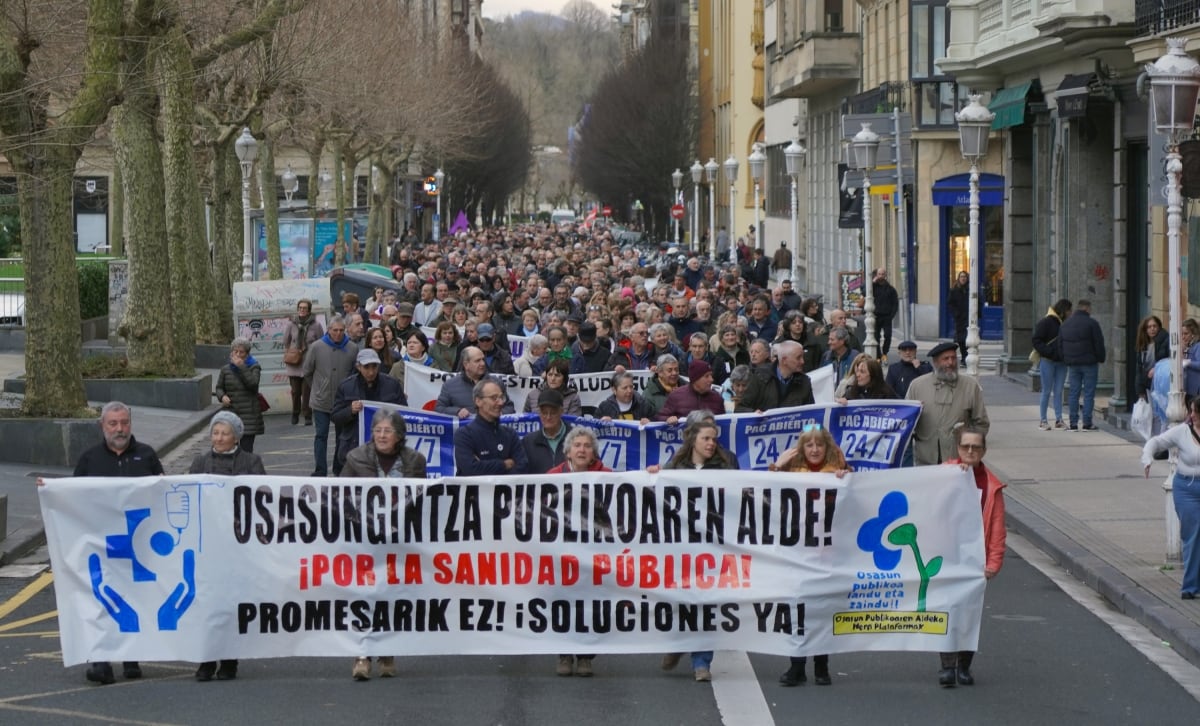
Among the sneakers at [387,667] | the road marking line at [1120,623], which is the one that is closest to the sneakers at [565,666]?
the sneakers at [387,667]

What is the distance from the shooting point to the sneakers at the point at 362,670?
412 inches

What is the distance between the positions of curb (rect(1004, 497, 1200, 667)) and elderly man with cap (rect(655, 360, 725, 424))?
285 centimetres

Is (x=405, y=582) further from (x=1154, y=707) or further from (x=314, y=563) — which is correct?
(x=1154, y=707)

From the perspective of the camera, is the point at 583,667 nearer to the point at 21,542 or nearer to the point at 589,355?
the point at 21,542

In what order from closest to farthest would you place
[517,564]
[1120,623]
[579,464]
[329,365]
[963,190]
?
[517,564] → [579,464] → [1120,623] → [329,365] → [963,190]

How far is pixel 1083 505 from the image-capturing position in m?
17.0

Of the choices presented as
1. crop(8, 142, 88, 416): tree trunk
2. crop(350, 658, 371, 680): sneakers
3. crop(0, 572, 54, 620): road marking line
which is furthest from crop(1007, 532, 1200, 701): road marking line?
crop(8, 142, 88, 416): tree trunk

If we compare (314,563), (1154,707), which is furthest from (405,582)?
(1154,707)

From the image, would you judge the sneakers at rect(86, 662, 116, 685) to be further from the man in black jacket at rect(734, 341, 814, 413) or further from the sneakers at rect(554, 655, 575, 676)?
the man in black jacket at rect(734, 341, 814, 413)

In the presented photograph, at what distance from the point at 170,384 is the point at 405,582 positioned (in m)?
17.4

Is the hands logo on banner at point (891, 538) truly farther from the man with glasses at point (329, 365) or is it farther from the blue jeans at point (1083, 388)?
the blue jeans at point (1083, 388)

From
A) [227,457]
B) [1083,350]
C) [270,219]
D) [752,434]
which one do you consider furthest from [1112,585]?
[270,219]

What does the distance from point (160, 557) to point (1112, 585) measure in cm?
630

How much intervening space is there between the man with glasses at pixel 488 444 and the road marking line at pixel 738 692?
172 centimetres
